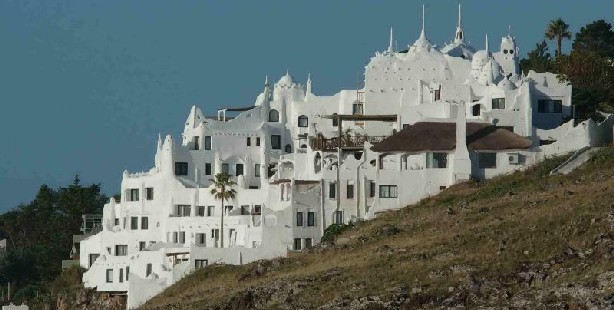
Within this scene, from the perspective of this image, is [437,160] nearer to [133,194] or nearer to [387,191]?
[387,191]

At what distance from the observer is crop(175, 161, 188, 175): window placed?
456 ft

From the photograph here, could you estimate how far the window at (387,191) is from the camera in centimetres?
12175

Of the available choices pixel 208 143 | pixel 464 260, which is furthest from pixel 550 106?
pixel 464 260

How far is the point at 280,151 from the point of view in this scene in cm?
14188

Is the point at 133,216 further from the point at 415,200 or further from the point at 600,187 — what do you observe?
the point at 600,187


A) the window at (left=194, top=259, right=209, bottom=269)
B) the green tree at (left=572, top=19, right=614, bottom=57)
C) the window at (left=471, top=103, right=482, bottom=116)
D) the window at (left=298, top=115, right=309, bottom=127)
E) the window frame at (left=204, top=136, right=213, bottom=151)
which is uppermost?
the green tree at (left=572, top=19, right=614, bottom=57)

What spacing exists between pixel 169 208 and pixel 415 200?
22.8m

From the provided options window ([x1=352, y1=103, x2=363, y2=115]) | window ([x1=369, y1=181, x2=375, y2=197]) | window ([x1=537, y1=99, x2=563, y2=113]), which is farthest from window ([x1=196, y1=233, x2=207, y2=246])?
window ([x1=537, y1=99, x2=563, y2=113])

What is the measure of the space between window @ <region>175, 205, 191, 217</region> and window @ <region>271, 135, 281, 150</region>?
8554mm

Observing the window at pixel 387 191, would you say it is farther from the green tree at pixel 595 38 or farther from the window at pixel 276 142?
the green tree at pixel 595 38

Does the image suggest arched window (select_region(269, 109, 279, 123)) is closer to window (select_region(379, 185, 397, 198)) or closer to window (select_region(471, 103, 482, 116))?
window (select_region(471, 103, 482, 116))

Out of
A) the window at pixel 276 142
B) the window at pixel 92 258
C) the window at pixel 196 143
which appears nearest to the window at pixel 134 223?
the window at pixel 92 258

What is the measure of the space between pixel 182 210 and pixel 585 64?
28151 millimetres

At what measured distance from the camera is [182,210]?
13725 cm
